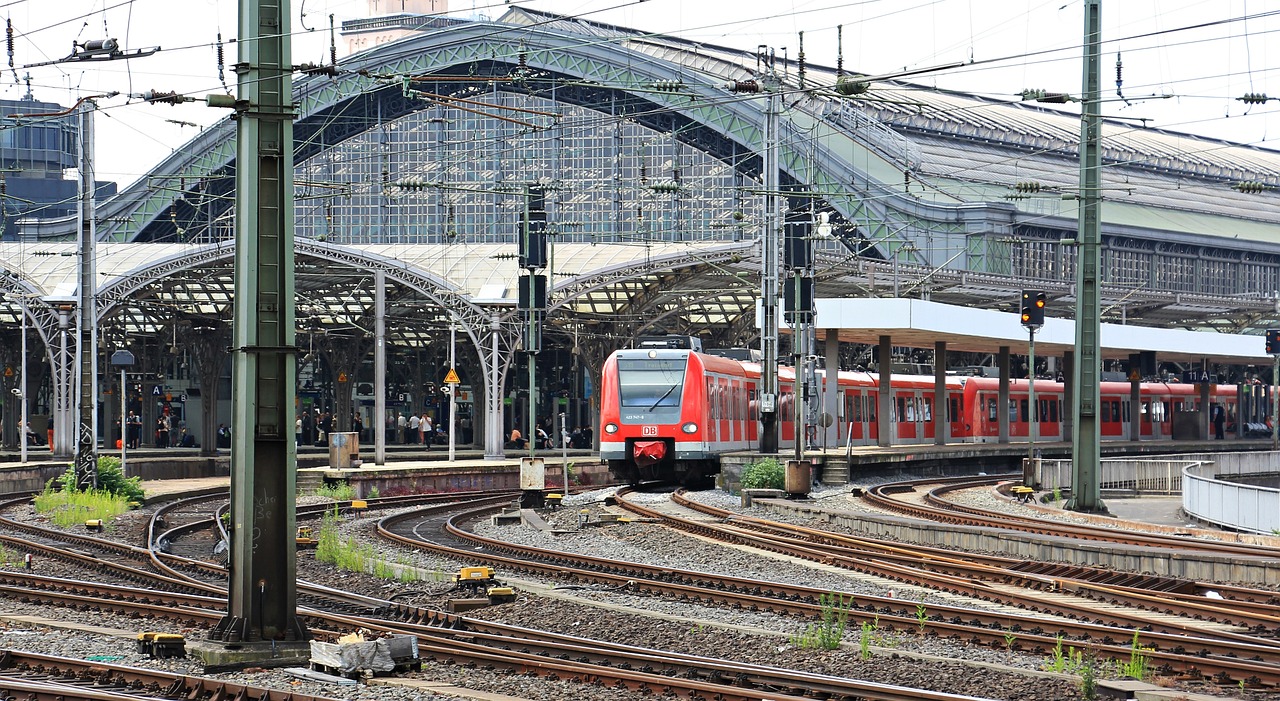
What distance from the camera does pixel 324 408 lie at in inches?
2928

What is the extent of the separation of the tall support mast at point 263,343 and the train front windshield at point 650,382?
22.6 metres

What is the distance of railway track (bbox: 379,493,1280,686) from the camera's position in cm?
1192

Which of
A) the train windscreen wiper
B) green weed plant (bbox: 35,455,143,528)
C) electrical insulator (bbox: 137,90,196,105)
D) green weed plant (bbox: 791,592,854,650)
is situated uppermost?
electrical insulator (bbox: 137,90,196,105)

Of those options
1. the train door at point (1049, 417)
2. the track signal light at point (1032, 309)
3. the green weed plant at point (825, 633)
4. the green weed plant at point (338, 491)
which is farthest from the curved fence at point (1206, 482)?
the green weed plant at point (338, 491)

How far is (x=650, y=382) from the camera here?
1391 inches

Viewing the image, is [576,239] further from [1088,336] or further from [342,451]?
[1088,336]

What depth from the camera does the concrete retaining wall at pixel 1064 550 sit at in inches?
683

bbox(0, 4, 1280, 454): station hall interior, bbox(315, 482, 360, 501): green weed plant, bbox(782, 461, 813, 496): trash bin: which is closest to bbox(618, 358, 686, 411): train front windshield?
bbox(782, 461, 813, 496): trash bin

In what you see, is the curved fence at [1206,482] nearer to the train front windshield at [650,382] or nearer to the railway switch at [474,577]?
the train front windshield at [650,382]

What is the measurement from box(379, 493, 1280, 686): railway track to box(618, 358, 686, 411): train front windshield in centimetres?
1257

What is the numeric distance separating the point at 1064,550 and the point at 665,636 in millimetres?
7553

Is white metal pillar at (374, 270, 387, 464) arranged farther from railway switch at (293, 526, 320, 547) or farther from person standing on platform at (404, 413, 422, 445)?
person standing on platform at (404, 413, 422, 445)

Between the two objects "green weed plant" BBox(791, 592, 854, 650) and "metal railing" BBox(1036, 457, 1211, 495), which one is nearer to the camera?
"green weed plant" BBox(791, 592, 854, 650)

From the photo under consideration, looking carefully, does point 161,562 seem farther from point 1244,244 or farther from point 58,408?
point 1244,244
